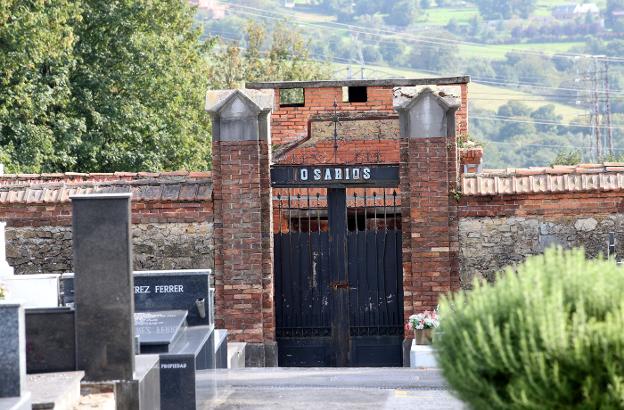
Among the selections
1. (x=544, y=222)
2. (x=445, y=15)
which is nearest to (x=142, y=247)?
(x=544, y=222)

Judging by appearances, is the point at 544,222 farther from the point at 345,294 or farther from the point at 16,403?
the point at 16,403

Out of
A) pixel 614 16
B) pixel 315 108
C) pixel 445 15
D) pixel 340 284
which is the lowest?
pixel 340 284

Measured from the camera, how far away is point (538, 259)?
315 inches

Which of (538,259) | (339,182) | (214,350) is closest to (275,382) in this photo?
(214,350)

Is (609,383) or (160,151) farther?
(160,151)

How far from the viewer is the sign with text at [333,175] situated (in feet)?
53.0

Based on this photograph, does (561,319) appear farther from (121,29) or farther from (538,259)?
(121,29)

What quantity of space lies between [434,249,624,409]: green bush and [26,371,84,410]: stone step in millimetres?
3223

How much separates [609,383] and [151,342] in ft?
18.3

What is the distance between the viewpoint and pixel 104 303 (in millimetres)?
10828

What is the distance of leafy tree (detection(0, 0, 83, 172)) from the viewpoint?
84.0 ft

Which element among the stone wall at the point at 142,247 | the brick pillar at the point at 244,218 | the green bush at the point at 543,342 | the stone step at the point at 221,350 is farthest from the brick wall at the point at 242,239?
the green bush at the point at 543,342

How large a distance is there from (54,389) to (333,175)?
21.8 ft

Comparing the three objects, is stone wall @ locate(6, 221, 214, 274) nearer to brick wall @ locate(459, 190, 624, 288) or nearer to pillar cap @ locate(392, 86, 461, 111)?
pillar cap @ locate(392, 86, 461, 111)
